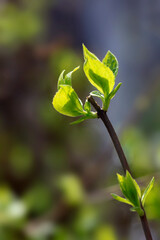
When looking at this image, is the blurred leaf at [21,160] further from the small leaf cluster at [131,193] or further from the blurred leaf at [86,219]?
the small leaf cluster at [131,193]

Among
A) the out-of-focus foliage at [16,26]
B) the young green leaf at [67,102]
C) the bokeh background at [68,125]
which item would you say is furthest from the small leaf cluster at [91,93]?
the out-of-focus foliage at [16,26]

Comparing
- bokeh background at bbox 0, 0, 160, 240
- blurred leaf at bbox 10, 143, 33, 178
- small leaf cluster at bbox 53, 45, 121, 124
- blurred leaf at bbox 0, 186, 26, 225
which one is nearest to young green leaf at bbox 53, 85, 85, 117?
small leaf cluster at bbox 53, 45, 121, 124

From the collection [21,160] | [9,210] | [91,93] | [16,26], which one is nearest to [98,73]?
[91,93]

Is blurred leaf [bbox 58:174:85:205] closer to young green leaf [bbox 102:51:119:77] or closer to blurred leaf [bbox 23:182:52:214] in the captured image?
blurred leaf [bbox 23:182:52:214]

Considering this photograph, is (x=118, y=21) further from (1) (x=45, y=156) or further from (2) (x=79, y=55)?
(1) (x=45, y=156)

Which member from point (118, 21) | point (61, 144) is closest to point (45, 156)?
point (61, 144)
